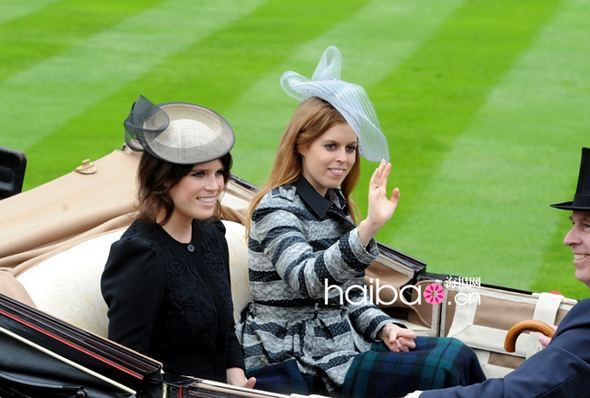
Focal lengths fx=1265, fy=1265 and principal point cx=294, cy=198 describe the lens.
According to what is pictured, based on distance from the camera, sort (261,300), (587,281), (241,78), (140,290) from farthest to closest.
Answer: (241,78) → (261,300) → (140,290) → (587,281)

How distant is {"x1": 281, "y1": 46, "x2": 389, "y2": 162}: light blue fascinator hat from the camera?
4676 mm

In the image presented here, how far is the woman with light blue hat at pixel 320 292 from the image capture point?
455cm

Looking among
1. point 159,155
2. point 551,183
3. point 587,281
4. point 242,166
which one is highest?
point 242,166

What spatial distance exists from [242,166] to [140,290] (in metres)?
5.12

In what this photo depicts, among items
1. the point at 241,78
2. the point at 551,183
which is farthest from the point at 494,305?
the point at 241,78

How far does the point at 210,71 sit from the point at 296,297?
6741mm

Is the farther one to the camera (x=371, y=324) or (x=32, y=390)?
(x=371, y=324)

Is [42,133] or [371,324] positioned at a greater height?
[42,133]

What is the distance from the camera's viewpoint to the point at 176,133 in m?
4.20

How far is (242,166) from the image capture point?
909 cm

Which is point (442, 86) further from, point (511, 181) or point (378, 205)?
point (378, 205)

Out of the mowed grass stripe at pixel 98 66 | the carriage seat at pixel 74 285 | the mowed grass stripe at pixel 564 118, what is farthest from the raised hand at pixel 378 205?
the mowed grass stripe at pixel 98 66

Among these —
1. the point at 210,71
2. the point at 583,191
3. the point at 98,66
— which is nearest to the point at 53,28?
the point at 98,66

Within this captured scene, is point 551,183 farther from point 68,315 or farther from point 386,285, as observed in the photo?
point 68,315
